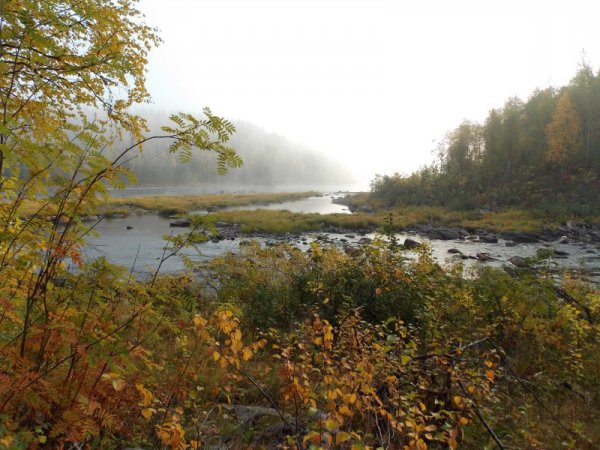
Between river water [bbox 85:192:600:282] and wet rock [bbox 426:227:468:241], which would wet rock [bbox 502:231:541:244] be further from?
wet rock [bbox 426:227:468:241]

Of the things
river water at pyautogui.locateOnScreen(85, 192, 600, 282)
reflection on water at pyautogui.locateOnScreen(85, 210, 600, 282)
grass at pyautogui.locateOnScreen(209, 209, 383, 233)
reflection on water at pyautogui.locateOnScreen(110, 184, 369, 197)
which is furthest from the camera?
reflection on water at pyautogui.locateOnScreen(110, 184, 369, 197)

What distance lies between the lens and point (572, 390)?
192 inches

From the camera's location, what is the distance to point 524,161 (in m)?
47.0

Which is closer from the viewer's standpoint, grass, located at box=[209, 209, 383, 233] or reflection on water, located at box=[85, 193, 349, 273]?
reflection on water, located at box=[85, 193, 349, 273]

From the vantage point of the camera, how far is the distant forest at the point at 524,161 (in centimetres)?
3887

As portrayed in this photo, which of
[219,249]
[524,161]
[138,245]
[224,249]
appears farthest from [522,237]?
[524,161]

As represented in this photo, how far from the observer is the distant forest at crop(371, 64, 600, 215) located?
3887 centimetres

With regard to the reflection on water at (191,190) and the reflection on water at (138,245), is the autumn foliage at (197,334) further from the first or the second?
the reflection on water at (191,190)

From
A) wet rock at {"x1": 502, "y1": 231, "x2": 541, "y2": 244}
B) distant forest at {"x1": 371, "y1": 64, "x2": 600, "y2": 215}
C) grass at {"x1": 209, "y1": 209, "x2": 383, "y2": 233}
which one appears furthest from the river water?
distant forest at {"x1": 371, "y1": 64, "x2": 600, "y2": 215}

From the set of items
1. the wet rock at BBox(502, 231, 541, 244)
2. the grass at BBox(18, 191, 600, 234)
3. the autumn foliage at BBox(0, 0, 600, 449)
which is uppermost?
the autumn foliage at BBox(0, 0, 600, 449)

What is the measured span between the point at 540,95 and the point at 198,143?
62.4 meters

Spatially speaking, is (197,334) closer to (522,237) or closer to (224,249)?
(224,249)

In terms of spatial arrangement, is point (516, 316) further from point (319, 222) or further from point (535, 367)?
point (319, 222)

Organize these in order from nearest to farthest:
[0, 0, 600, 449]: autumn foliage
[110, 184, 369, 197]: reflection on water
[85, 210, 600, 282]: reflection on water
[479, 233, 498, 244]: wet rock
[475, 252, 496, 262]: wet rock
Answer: [0, 0, 600, 449]: autumn foliage
[85, 210, 600, 282]: reflection on water
[475, 252, 496, 262]: wet rock
[479, 233, 498, 244]: wet rock
[110, 184, 369, 197]: reflection on water
